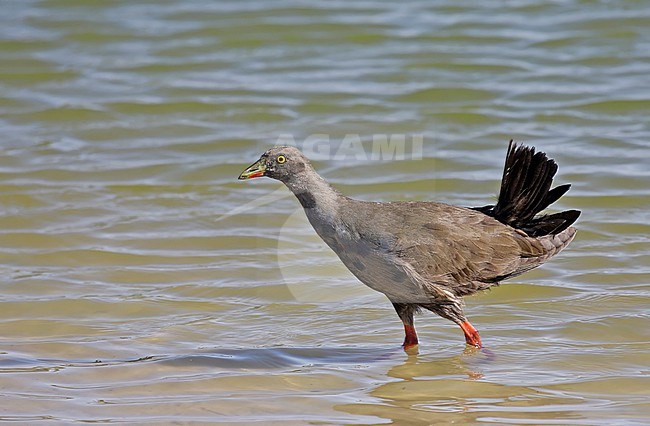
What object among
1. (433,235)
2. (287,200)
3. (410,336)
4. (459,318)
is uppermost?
(433,235)

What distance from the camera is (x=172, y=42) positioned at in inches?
606

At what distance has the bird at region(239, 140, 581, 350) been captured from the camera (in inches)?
274

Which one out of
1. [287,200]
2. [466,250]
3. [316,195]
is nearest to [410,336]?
[466,250]

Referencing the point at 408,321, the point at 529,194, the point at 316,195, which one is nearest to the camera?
the point at 316,195

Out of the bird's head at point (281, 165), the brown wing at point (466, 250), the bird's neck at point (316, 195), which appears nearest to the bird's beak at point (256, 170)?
the bird's head at point (281, 165)

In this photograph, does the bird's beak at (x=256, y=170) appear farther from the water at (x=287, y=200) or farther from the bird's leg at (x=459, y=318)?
the bird's leg at (x=459, y=318)

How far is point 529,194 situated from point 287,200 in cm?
367

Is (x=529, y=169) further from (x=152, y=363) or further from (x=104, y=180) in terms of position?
(x=104, y=180)

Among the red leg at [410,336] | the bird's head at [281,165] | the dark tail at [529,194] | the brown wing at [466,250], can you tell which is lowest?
the red leg at [410,336]

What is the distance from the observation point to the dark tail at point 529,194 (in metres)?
7.47

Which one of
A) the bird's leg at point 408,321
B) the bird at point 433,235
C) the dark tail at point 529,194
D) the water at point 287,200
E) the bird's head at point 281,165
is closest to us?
the water at point 287,200

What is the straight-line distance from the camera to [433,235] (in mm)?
7238

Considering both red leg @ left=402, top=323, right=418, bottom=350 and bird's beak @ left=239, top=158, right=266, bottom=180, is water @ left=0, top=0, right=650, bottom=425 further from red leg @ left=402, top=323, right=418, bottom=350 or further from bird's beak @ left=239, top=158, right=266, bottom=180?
bird's beak @ left=239, top=158, right=266, bottom=180

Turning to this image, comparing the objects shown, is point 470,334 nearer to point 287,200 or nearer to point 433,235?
point 433,235
